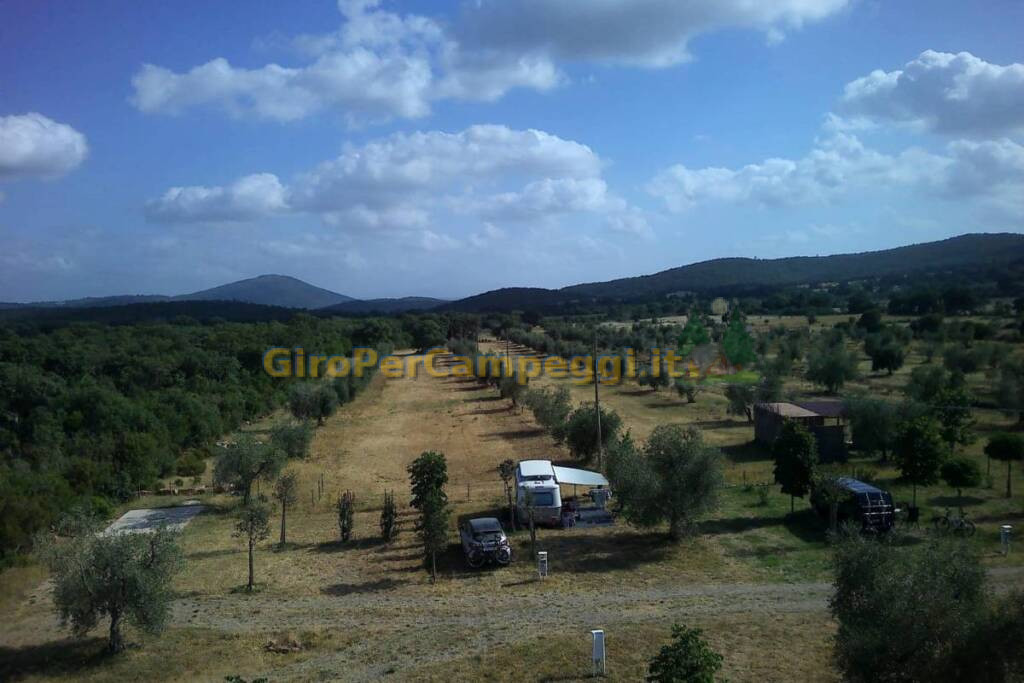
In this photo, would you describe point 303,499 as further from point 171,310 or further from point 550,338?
point 171,310

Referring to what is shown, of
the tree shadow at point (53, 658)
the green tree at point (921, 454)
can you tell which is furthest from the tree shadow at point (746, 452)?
the tree shadow at point (53, 658)

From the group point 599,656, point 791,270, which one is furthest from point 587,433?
point 791,270

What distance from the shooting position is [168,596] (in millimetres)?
11094

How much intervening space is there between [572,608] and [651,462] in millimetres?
4692

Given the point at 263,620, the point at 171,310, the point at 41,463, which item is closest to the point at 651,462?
the point at 263,620

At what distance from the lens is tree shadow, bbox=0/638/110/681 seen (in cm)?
1037

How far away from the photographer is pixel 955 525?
1489 cm

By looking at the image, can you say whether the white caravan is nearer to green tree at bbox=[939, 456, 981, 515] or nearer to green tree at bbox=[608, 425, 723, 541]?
green tree at bbox=[608, 425, 723, 541]

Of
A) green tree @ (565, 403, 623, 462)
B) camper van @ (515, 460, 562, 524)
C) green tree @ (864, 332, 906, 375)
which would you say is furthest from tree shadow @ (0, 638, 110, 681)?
green tree @ (864, 332, 906, 375)

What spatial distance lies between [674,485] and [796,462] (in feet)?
12.4

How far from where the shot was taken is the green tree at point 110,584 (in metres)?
10.6

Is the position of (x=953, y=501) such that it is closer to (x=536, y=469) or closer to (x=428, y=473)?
(x=536, y=469)

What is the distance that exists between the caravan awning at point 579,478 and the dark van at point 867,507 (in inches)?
242

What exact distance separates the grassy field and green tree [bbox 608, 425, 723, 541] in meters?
0.69
